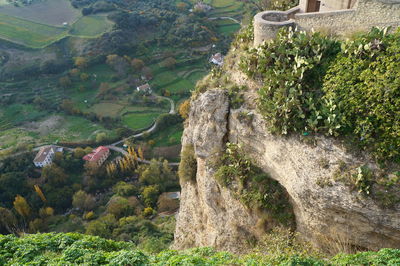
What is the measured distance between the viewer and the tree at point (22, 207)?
1703 inches

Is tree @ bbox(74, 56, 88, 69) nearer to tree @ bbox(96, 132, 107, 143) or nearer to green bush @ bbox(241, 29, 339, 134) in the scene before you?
tree @ bbox(96, 132, 107, 143)

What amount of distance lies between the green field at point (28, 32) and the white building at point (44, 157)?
123 ft

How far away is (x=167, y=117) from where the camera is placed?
58.1 meters

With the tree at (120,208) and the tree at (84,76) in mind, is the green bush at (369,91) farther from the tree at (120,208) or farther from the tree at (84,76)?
the tree at (84,76)

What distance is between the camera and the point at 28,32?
266 feet

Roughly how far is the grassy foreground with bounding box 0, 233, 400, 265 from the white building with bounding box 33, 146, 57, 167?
42562 mm

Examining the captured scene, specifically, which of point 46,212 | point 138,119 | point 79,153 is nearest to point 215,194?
point 46,212

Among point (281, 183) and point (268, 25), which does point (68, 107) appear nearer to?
point (268, 25)

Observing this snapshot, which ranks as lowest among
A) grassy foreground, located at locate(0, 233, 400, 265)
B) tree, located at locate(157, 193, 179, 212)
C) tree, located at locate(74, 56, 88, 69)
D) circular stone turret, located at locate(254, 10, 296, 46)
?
tree, located at locate(157, 193, 179, 212)

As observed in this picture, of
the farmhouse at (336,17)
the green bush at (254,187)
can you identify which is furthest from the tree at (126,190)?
the farmhouse at (336,17)

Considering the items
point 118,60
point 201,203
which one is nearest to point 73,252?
point 201,203

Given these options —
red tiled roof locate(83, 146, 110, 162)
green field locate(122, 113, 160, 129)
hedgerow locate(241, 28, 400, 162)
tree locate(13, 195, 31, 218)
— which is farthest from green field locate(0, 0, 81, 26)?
hedgerow locate(241, 28, 400, 162)

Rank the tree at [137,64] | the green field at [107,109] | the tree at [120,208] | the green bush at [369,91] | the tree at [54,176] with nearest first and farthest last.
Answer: the green bush at [369,91] < the tree at [120,208] < the tree at [54,176] < the green field at [107,109] < the tree at [137,64]

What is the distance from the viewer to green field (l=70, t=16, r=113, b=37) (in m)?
80.5
